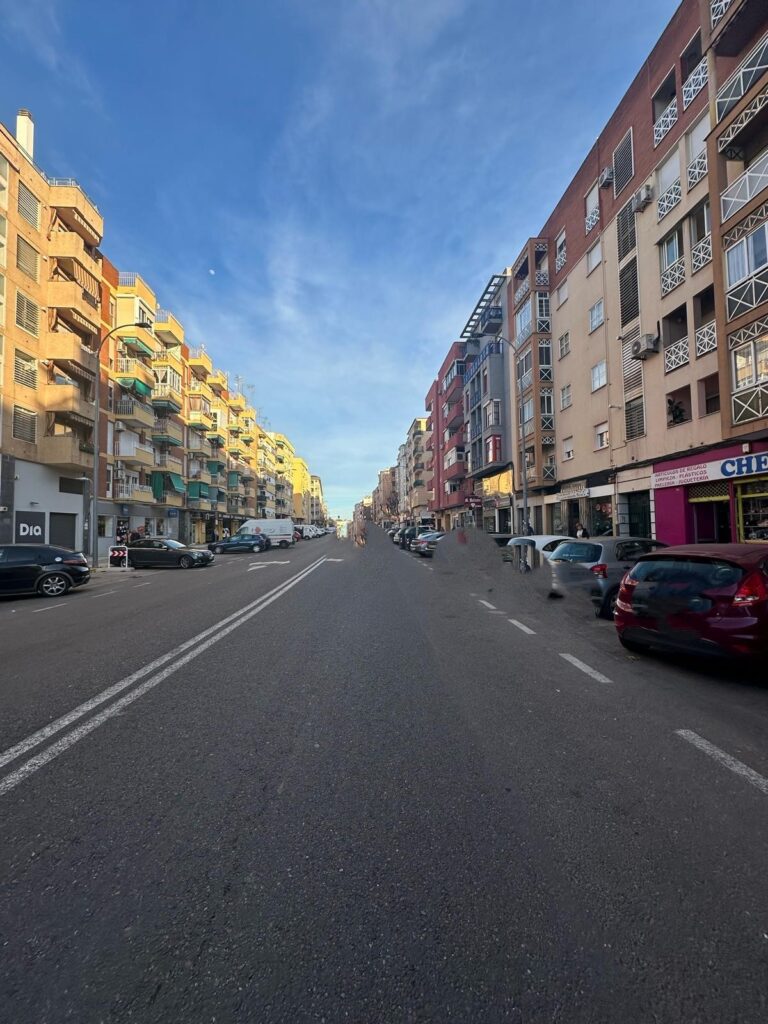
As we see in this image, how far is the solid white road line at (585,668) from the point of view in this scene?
564 centimetres

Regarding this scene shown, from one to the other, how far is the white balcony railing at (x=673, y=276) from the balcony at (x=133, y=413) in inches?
1227


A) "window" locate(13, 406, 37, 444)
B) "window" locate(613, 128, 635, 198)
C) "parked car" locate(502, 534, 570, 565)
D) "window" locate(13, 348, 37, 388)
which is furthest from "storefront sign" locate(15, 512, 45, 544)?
"window" locate(613, 128, 635, 198)

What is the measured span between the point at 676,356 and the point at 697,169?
5.97 meters

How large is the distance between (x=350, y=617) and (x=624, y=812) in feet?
21.9

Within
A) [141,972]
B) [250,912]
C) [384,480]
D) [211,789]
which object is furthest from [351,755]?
[384,480]

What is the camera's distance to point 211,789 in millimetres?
3234

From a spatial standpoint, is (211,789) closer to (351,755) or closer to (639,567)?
(351,755)

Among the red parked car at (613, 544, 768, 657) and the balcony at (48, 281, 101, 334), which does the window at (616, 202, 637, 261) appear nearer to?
the red parked car at (613, 544, 768, 657)

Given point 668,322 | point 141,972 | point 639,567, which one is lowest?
point 141,972

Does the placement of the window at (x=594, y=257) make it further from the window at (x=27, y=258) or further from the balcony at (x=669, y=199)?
the window at (x=27, y=258)

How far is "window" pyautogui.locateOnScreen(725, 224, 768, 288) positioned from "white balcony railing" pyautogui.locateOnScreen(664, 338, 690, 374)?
3243 mm

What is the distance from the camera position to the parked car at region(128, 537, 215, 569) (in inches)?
990

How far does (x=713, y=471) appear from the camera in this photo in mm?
16547

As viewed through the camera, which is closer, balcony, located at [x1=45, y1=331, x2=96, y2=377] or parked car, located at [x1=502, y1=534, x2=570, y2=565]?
parked car, located at [x1=502, y1=534, x2=570, y2=565]
